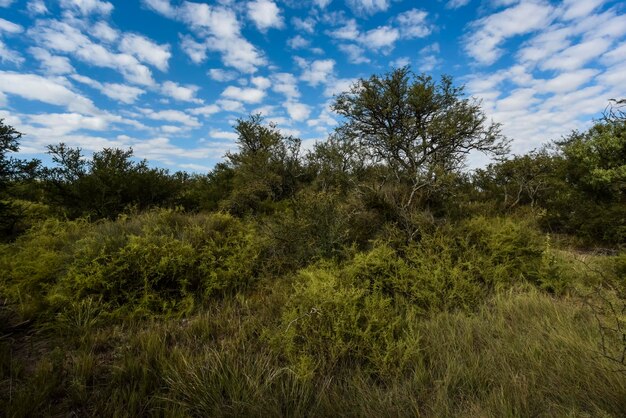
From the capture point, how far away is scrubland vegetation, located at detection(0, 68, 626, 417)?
7.81 ft

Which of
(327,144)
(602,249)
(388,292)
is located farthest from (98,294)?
(327,144)

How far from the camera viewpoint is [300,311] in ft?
11.3

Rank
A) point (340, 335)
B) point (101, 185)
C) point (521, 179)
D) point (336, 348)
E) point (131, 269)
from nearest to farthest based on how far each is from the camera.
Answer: point (336, 348) → point (340, 335) → point (131, 269) → point (101, 185) → point (521, 179)

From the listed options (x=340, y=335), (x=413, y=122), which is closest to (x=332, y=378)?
(x=340, y=335)

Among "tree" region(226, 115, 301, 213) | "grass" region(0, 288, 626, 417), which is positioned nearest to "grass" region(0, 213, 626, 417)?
"grass" region(0, 288, 626, 417)

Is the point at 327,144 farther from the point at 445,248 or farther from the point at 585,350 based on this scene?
the point at 585,350

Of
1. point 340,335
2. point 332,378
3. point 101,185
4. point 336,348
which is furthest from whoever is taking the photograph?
point 101,185

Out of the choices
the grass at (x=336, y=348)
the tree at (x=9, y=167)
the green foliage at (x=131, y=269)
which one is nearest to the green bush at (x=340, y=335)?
the grass at (x=336, y=348)

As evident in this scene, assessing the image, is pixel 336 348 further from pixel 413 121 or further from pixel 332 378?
pixel 413 121

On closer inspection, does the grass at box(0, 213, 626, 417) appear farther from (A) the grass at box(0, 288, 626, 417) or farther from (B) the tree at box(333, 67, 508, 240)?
(B) the tree at box(333, 67, 508, 240)

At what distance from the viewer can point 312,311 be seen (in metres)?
3.21

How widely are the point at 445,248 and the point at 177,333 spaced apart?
4.46 m

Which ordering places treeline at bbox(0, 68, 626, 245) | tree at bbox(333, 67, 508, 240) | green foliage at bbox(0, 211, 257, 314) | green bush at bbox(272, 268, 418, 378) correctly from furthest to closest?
tree at bbox(333, 67, 508, 240)
treeline at bbox(0, 68, 626, 245)
green foliage at bbox(0, 211, 257, 314)
green bush at bbox(272, 268, 418, 378)

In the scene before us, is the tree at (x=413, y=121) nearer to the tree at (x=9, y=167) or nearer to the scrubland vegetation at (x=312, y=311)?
the scrubland vegetation at (x=312, y=311)
